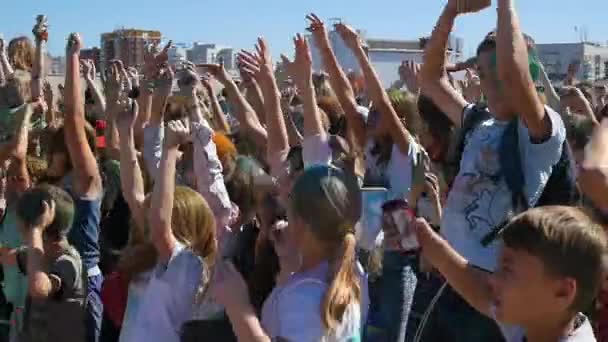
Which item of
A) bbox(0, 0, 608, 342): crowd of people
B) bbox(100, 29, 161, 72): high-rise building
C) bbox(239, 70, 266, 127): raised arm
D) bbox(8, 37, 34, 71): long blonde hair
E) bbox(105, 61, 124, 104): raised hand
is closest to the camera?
bbox(0, 0, 608, 342): crowd of people

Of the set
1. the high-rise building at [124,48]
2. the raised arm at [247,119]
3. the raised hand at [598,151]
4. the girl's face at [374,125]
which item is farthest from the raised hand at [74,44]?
the high-rise building at [124,48]

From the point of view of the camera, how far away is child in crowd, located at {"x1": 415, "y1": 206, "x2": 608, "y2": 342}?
7.27ft

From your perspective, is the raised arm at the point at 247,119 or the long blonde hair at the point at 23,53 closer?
the raised arm at the point at 247,119

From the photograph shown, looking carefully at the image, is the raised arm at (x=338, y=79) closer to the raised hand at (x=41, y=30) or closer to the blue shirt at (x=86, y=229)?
the blue shirt at (x=86, y=229)

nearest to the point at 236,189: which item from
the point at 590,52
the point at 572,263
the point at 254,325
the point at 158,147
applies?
the point at 158,147

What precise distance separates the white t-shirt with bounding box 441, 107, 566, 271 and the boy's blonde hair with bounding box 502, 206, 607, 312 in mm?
689

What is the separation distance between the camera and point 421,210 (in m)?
3.96

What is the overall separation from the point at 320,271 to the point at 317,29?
1906 mm

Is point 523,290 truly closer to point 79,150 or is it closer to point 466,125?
point 466,125

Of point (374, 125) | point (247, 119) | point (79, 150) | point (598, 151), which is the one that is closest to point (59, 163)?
point (79, 150)

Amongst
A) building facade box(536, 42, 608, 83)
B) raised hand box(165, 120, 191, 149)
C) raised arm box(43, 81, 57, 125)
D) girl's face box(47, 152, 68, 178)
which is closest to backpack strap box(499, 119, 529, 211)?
raised hand box(165, 120, 191, 149)

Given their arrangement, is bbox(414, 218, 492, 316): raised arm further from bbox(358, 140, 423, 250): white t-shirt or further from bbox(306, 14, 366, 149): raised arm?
bbox(306, 14, 366, 149): raised arm

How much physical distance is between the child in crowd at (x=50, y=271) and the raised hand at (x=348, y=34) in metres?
1.76

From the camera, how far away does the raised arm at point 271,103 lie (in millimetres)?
3982
